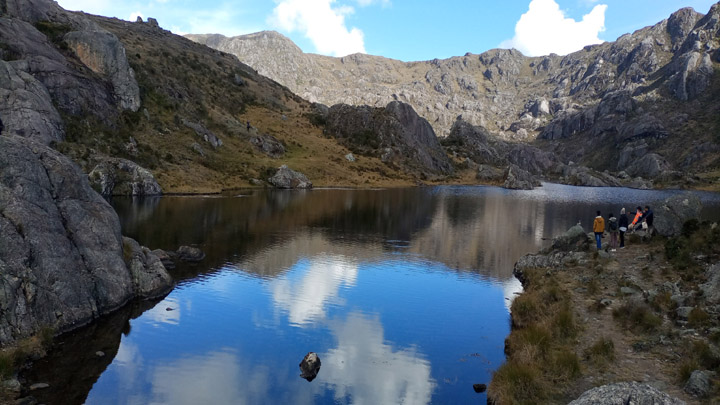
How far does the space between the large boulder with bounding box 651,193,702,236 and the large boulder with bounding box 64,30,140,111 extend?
107 metres

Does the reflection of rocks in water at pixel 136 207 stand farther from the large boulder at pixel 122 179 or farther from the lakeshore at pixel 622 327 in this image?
the lakeshore at pixel 622 327

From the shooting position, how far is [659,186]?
181 m

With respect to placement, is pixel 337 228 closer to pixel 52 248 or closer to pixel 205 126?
pixel 52 248

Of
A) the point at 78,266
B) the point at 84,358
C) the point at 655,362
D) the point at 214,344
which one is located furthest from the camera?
the point at 78,266

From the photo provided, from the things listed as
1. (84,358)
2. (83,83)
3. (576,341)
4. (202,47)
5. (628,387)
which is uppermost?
(202,47)

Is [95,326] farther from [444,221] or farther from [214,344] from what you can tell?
[444,221]

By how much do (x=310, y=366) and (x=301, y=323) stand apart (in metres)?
6.50

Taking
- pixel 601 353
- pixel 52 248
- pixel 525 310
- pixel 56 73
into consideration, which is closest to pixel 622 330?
pixel 601 353

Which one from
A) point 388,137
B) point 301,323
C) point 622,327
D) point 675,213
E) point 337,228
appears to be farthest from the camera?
point 388,137

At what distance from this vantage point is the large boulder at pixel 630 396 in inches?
428

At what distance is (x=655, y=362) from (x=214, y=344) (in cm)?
2041

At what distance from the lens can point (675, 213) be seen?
3878 centimetres

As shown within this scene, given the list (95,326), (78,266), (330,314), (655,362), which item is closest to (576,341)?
(655,362)

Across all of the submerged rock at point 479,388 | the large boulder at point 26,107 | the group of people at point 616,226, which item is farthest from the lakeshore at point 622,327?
the large boulder at point 26,107
